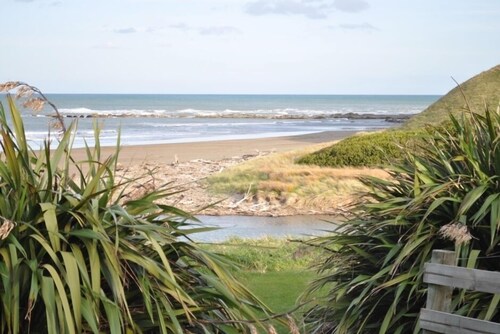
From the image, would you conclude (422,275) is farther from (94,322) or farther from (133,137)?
(133,137)

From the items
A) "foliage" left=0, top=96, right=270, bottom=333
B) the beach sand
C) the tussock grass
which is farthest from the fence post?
the tussock grass

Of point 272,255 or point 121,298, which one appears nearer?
point 121,298

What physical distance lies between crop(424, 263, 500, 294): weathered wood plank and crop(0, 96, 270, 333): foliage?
123 centimetres

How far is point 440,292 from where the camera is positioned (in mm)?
5480

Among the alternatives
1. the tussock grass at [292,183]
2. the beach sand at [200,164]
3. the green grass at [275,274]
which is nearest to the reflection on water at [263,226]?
the beach sand at [200,164]

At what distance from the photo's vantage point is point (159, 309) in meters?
4.69

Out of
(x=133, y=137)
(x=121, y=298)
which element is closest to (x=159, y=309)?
(x=121, y=298)

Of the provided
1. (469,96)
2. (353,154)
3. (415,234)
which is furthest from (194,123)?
(415,234)

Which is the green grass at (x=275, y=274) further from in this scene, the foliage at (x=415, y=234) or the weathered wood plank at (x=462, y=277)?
the weathered wood plank at (x=462, y=277)

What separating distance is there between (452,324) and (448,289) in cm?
27

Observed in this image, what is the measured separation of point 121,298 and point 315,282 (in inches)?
110

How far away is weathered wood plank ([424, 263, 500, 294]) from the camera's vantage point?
5129 millimetres

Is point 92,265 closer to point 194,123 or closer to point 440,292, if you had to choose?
point 440,292

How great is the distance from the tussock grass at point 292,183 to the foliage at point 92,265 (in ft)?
52.3
